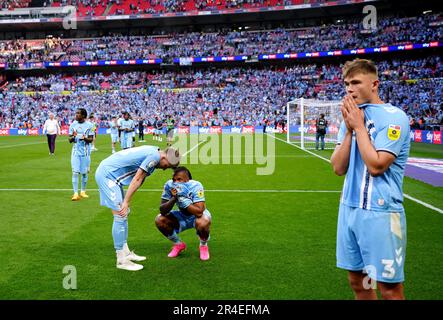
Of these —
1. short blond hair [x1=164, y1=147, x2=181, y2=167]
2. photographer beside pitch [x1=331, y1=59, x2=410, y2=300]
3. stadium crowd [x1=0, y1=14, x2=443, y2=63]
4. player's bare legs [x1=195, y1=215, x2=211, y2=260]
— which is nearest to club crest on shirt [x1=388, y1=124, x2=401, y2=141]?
photographer beside pitch [x1=331, y1=59, x2=410, y2=300]

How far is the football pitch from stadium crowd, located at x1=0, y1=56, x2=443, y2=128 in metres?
36.3

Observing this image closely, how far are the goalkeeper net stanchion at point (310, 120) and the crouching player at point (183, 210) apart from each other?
17783 mm

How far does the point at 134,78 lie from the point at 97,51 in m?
8.17

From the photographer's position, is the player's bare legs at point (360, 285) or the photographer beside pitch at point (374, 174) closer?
the photographer beside pitch at point (374, 174)

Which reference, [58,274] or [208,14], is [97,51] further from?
[58,274]

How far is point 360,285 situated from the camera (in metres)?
2.86

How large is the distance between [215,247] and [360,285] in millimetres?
3217

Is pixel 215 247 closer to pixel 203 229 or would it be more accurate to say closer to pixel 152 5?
→ pixel 203 229

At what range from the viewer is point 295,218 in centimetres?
750

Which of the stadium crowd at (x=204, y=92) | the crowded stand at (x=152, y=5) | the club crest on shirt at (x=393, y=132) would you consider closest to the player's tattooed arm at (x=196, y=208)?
the club crest on shirt at (x=393, y=132)

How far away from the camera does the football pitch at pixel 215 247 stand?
14.1 feet

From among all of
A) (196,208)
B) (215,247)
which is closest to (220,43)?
(215,247)

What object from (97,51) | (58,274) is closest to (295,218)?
(58,274)

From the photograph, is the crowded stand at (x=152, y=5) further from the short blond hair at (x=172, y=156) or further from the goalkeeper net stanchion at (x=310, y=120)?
the short blond hair at (x=172, y=156)
